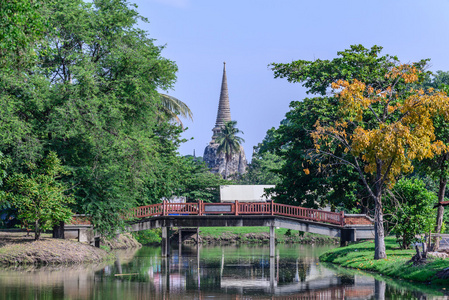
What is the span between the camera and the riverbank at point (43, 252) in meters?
29.8

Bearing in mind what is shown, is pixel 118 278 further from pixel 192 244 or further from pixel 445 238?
pixel 192 244

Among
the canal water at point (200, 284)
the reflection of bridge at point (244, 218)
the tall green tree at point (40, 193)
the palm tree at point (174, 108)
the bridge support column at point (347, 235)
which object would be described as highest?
the palm tree at point (174, 108)

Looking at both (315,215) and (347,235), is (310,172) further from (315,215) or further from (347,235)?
(347,235)

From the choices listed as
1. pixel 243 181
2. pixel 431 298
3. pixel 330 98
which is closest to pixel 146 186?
pixel 330 98

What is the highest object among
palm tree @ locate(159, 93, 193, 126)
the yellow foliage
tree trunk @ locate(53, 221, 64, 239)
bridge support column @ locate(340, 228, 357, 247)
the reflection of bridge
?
palm tree @ locate(159, 93, 193, 126)

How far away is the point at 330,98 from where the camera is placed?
40219 mm

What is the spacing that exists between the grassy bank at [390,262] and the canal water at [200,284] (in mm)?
838

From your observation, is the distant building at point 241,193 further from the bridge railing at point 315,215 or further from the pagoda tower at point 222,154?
the pagoda tower at point 222,154

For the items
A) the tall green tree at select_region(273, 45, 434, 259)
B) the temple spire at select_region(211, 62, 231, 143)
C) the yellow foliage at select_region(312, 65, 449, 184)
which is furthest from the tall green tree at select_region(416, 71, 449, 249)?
the temple spire at select_region(211, 62, 231, 143)

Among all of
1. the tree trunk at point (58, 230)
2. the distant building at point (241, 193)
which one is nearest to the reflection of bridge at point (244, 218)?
the tree trunk at point (58, 230)

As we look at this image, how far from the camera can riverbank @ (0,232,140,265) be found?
29.8 meters

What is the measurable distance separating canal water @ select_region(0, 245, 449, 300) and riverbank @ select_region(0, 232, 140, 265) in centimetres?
213

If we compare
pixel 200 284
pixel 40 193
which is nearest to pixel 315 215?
pixel 40 193

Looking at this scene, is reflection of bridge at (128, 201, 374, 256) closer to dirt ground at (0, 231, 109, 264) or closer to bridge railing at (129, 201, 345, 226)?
bridge railing at (129, 201, 345, 226)
